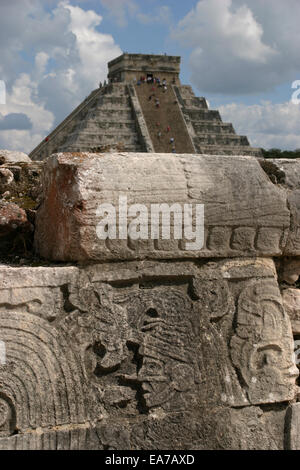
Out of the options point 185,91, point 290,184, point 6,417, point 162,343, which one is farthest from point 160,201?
point 185,91

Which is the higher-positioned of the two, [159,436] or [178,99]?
[178,99]

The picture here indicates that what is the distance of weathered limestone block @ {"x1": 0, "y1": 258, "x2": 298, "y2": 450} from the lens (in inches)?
91.4

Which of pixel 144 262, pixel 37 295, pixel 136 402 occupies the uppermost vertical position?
pixel 144 262

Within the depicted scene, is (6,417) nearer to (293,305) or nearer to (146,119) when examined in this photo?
(293,305)

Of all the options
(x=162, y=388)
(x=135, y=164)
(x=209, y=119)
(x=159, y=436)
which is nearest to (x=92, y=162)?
(x=135, y=164)

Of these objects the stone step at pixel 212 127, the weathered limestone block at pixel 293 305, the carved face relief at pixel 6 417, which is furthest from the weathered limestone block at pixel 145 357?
the stone step at pixel 212 127

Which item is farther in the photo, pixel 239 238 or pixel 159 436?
pixel 239 238

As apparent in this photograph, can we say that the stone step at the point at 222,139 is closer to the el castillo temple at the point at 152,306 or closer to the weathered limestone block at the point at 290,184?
the weathered limestone block at the point at 290,184

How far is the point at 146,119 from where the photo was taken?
1431 inches

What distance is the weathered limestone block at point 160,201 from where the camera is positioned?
8.18 ft

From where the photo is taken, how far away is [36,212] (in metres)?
3.01

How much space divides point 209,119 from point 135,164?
1453 inches

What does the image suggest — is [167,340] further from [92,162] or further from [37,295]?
[92,162]

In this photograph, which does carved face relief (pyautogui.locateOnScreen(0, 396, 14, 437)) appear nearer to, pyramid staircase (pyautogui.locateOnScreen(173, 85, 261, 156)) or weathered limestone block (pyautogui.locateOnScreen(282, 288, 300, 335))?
weathered limestone block (pyautogui.locateOnScreen(282, 288, 300, 335))
